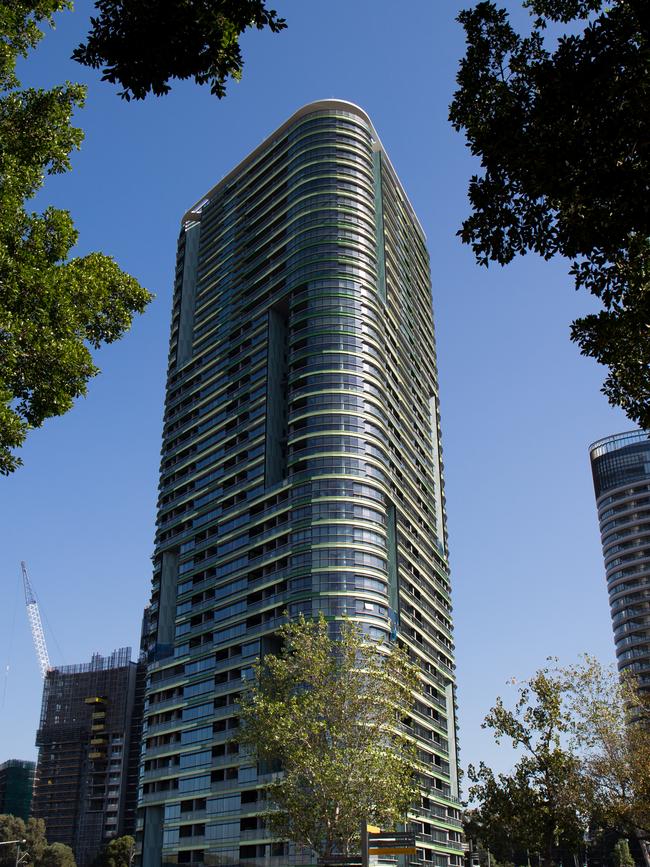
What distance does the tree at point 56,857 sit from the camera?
160 metres

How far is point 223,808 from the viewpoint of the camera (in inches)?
4070

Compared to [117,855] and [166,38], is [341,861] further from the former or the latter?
[117,855]

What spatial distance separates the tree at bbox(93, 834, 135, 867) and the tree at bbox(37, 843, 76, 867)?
5.47 m

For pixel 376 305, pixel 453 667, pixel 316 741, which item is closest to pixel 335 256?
pixel 376 305

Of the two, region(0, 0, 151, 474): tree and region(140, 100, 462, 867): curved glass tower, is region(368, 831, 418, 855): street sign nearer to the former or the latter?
region(0, 0, 151, 474): tree

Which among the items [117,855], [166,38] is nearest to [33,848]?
[117,855]

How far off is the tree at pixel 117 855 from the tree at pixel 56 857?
5.47m

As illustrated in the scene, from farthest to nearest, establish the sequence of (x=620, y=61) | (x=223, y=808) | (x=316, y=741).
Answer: (x=223, y=808), (x=316, y=741), (x=620, y=61)

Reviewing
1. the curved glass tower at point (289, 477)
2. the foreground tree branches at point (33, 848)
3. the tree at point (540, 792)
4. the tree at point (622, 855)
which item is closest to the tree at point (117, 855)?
the foreground tree branches at point (33, 848)

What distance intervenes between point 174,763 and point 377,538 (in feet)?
142

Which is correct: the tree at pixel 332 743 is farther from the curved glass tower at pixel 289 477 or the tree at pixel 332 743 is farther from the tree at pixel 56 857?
the tree at pixel 56 857

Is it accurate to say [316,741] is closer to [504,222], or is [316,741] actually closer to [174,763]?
[504,222]

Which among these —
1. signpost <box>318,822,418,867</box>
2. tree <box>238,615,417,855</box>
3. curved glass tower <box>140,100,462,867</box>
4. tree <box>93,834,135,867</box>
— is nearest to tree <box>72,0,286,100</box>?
signpost <box>318,822,418,867</box>

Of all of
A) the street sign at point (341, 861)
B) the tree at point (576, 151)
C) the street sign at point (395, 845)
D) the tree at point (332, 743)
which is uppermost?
the tree at point (576, 151)
